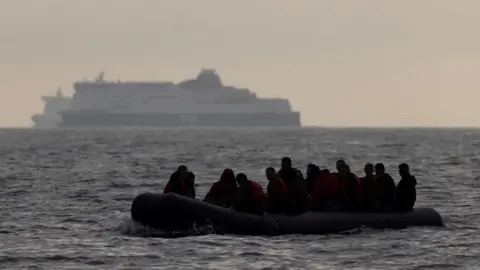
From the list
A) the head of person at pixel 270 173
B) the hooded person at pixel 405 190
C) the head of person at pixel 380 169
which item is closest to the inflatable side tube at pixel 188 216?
the head of person at pixel 270 173

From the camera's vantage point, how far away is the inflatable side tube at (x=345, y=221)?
20609mm

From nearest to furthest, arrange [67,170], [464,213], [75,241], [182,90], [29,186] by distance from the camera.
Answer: [75,241] → [464,213] → [29,186] → [67,170] → [182,90]

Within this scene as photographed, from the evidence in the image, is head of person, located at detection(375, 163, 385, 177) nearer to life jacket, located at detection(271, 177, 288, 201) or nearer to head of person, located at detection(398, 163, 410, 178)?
head of person, located at detection(398, 163, 410, 178)

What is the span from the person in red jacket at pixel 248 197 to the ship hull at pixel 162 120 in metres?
166

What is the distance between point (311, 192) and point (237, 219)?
2.05 m

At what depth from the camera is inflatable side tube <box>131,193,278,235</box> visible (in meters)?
19.7

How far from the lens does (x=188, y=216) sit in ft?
65.4

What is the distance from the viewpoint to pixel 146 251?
1862 cm

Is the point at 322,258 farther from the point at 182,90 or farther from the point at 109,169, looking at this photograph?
the point at 182,90

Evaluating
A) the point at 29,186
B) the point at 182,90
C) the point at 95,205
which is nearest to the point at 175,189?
the point at 95,205

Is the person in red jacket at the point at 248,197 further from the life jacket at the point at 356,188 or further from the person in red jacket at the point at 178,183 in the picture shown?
the life jacket at the point at 356,188

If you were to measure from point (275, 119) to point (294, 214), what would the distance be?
582 ft

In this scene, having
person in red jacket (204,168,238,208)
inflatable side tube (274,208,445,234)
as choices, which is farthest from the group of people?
inflatable side tube (274,208,445,234)

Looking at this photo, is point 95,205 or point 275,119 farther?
point 275,119
